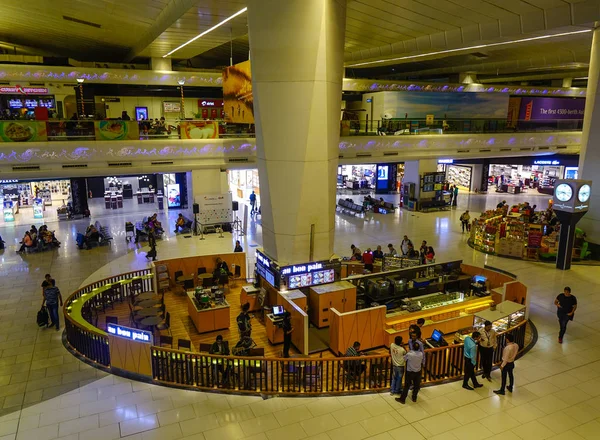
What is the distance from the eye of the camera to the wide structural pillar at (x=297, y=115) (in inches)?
425

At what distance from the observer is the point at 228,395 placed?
8.06 m

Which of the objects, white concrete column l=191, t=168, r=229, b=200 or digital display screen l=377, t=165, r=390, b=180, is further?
digital display screen l=377, t=165, r=390, b=180

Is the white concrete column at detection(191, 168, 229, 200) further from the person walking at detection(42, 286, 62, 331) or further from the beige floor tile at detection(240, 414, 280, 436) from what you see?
the beige floor tile at detection(240, 414, 280, 436)

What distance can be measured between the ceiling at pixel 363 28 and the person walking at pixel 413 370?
10.5 m

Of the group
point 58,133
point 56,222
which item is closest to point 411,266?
point 58,133

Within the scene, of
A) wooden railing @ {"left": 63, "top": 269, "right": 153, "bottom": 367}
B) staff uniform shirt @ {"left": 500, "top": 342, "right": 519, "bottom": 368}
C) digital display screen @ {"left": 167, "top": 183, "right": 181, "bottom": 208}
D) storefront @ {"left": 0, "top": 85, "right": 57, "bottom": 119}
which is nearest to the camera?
staff uniform shirt @ {"left": 500, "top": 342, "right": 519, "bottom": 368}

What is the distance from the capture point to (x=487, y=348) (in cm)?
833

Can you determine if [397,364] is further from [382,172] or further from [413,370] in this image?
[382,172]

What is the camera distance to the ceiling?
13508mm

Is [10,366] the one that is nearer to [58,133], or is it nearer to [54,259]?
[54,259]

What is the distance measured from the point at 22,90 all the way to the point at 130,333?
66.0 ft

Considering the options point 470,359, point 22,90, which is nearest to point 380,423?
point 470,359

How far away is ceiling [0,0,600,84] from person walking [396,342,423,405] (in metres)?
10.5

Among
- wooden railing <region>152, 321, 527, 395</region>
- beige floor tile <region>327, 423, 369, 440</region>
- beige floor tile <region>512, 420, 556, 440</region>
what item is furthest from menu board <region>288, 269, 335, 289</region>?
beige floor tile <region>512, 420, 556, 440</region>
